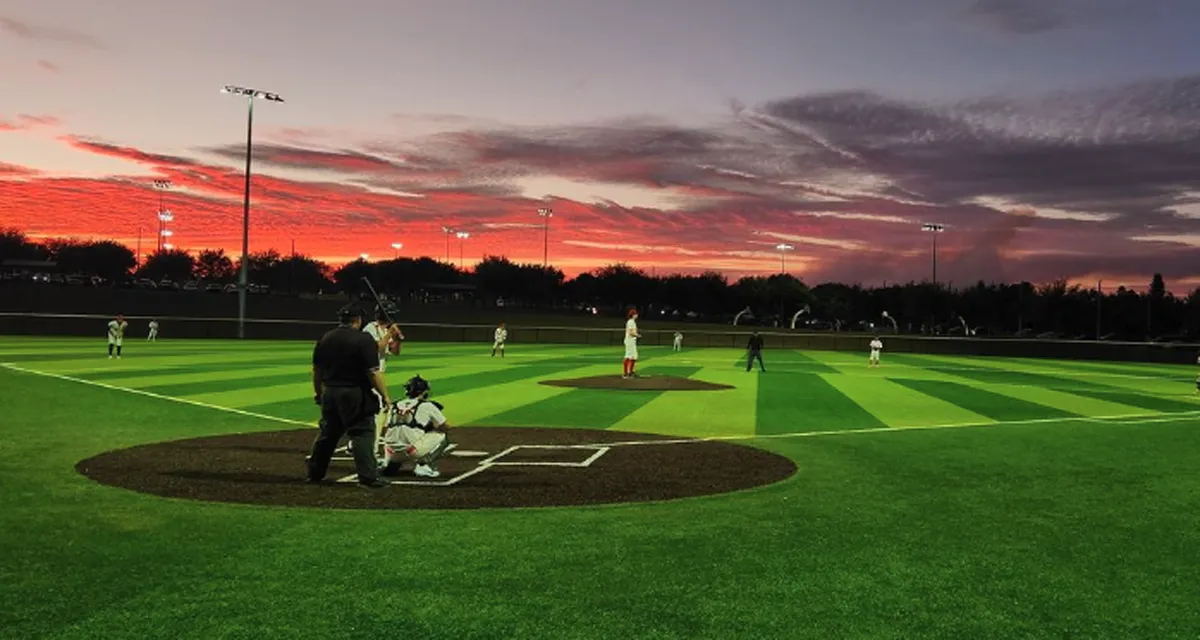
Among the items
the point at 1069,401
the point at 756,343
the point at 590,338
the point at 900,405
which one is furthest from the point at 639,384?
the point at 590,338

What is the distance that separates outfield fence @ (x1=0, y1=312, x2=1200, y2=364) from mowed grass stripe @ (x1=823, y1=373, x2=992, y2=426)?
33.7 m

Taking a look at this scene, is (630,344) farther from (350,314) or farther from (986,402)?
(350,314)

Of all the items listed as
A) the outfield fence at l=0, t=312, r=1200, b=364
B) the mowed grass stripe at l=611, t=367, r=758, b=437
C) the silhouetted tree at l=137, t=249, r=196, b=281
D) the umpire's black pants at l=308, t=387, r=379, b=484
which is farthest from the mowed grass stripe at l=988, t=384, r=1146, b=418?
the silhouetted tree at l=137, t=249, r=196, b=281

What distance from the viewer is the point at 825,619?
5.72m

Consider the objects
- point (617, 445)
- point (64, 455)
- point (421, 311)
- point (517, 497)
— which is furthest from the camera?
point (421, 311)

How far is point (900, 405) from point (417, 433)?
48.6 feet

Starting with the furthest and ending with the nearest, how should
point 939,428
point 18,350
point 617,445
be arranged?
point 18,350
point 939,428
point 617,445

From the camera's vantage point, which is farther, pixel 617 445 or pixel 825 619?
pixel 617 445

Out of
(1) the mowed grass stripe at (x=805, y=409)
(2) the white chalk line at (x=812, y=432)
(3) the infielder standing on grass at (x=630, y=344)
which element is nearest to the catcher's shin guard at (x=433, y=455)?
(2) the white chalk line at (x=812, y=432)

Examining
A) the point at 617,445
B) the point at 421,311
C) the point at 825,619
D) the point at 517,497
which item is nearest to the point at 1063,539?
the point at 825,619

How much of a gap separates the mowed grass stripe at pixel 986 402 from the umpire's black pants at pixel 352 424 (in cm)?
1447

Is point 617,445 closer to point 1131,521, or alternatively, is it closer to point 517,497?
point 517,497

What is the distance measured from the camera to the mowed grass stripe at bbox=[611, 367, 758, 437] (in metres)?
16.5

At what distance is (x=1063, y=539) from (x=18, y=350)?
4132 centimetres
